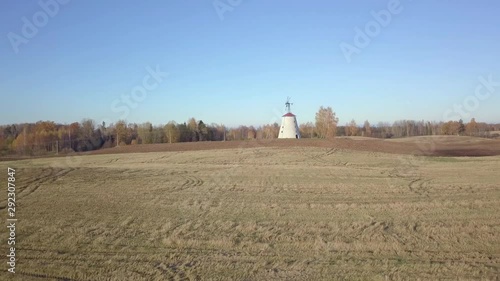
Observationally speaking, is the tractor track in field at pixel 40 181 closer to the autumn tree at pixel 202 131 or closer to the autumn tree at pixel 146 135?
the autumn tree at pixel 146 135

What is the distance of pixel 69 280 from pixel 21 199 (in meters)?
12.3

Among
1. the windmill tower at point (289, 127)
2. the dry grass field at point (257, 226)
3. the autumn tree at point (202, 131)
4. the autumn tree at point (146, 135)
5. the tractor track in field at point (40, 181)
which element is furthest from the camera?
the autumn tree at point (202, 131)

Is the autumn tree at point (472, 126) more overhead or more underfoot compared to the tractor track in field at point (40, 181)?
more overhead

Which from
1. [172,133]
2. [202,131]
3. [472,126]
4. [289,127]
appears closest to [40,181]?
[289,127]

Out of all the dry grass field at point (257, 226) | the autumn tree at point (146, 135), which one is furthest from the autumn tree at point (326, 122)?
the dry grass field at point (257, 226)

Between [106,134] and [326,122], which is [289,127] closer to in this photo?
[326,122]

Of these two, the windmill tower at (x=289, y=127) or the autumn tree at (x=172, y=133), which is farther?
the autumn tree at (x=172, y=133)

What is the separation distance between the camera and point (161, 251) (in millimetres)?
10578

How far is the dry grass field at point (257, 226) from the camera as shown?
→ 921 cm

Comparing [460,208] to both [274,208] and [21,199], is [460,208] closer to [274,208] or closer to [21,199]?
[274,208]

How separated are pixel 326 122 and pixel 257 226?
256 ft

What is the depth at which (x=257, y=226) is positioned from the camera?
13.2 metres

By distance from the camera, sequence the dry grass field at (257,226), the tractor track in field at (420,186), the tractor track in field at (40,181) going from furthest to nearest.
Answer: the tractor track in field at (420,186), the tractor track in field at (40,181), the dry grass field at (257,226)

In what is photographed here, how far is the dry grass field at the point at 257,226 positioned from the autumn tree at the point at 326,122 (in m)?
61.2
